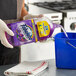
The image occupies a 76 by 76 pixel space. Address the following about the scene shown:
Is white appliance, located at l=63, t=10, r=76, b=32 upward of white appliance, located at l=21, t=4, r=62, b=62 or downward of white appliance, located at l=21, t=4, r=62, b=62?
upward

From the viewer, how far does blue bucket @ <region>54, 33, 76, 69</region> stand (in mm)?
1208

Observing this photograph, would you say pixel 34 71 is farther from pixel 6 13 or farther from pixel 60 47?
pixel 6 13

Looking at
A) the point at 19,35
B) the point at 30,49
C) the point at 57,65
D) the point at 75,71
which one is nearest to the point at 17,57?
the point at 19,35

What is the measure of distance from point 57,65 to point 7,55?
1.51 feet

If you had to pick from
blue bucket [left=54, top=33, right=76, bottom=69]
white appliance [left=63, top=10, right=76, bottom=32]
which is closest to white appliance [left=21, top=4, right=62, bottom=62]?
white appliance [left=63, top=10, right=76, bottom=32]

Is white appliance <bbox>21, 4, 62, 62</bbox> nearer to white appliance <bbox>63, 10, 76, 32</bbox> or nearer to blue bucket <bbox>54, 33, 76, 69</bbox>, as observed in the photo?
white appliance <bbox>63, 10, 76, 32</bbox>

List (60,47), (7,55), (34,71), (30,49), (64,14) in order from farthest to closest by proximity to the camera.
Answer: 1. (64,14)
2. (30,49)
3. (7,55)
4. (60,47)
5. (34,71)

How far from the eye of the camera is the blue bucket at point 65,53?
1.21m

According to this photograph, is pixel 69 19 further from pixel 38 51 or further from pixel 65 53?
pixel 65 53

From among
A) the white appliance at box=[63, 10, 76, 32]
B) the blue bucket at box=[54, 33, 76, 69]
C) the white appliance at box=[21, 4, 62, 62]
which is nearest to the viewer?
the blue bucket at box=[54, 33, 76, 69]

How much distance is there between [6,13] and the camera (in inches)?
61.2

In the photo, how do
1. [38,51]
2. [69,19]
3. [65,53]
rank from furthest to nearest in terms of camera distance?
[69,19] → [38,51] → [65,53]

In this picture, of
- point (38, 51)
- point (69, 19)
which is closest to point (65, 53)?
point (38, 51)

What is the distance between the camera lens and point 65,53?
1224mm
